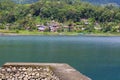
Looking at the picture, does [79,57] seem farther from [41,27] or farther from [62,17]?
[62,17]

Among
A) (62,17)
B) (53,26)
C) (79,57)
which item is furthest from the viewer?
(62,17)

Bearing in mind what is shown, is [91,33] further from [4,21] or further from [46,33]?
[4,21]

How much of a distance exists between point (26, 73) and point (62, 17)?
491 feet

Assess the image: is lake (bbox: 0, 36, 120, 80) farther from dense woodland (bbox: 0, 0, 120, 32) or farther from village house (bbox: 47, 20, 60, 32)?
dense woodland (bbox: 0, 0, 120, 32)

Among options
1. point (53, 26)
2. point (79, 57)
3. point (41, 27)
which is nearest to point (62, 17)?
point (53, 26)

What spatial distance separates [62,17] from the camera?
164375mm

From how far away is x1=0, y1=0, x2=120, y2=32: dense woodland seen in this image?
6191 inches

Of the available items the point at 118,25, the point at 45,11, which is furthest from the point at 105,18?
the point at 45,11

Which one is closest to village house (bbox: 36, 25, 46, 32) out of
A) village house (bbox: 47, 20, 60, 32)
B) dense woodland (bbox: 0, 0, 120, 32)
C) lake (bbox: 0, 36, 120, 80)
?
dense woodland (bbox: 0, 0, 120, 32)

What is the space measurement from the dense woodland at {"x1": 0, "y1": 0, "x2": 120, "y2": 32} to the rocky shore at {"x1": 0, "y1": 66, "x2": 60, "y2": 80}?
137 meters

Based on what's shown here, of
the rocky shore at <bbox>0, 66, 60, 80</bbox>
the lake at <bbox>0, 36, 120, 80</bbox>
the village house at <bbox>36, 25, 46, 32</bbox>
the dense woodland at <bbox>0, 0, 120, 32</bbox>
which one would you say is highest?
the rocky shore at <bbox>0, 66, 60, 80</bbox>

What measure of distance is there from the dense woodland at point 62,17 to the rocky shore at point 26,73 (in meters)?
137

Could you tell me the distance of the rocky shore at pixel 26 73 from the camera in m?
14.7

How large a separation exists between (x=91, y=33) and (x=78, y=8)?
48.4 feet
